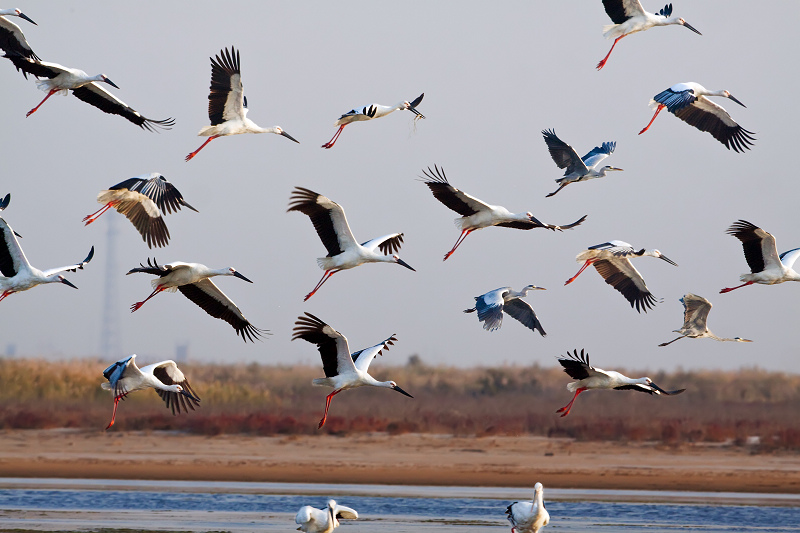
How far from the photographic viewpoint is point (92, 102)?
18750 mm

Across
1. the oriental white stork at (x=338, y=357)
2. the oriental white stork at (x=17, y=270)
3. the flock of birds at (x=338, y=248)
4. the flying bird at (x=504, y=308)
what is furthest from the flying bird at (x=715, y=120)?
the oriental white stork at (x=17, y=270)

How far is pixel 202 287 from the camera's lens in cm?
1709

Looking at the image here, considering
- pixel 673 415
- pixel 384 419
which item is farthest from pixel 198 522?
pixel 673 415

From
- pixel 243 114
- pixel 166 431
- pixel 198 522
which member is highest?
pixel 243 114

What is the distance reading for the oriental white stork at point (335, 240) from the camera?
53.8ft

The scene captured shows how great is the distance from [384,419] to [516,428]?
10.0 ft

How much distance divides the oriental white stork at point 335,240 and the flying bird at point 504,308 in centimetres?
135

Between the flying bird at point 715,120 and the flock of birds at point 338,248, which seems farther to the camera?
the flying bird at point 715,120

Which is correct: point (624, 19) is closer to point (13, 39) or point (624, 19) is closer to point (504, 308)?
point (504, 308)

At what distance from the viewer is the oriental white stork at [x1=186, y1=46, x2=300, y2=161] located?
58.1 feet

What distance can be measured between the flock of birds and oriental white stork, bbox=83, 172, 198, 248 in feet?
0.05

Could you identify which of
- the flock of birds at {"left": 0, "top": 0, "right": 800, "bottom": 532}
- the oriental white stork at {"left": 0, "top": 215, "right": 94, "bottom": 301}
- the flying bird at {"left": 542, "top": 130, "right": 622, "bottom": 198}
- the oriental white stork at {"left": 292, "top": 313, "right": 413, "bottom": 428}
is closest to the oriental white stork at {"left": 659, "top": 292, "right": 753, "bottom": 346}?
the flock of birds at {"left": 0, "top": 0, "right": 800, "bottom": 532}

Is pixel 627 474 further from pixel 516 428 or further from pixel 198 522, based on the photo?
pixel 198 522

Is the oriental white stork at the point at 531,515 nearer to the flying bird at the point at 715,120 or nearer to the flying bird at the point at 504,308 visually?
the flying bird at the point at 504,308
